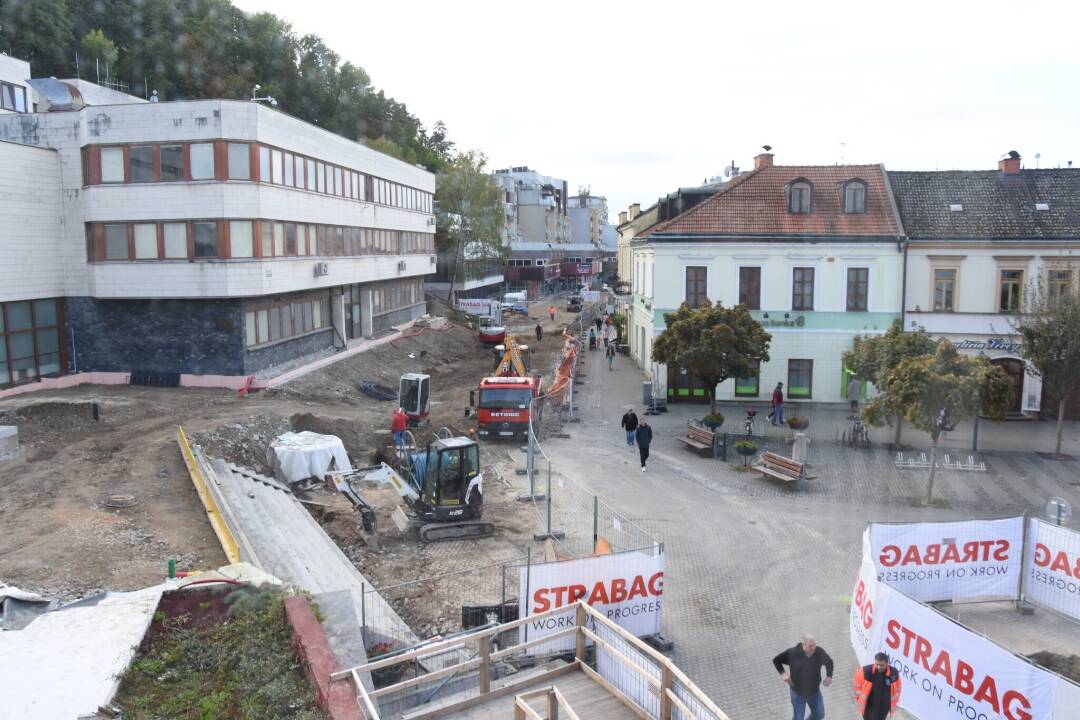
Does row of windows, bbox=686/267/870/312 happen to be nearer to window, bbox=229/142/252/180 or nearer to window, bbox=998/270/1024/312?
window, bbox=998/270/1024/312

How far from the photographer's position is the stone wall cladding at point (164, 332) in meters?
30.4

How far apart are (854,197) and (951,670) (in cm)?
2541

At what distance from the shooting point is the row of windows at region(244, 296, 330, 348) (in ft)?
103

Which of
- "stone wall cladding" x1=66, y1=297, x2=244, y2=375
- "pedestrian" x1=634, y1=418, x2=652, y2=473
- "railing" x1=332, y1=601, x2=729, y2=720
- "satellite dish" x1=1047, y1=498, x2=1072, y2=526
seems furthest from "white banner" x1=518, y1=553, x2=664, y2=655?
"stone wall cladding" x1=66, y1=297, x2=244, y2=375

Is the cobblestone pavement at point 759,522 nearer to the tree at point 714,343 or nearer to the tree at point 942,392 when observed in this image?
the tree at point 942,392

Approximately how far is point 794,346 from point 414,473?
59.0 feet

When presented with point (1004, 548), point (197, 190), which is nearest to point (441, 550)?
point (1004, 548)

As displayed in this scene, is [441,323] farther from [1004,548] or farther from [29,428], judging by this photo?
[1004,548]

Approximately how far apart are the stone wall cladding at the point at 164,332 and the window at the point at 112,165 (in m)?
4.37

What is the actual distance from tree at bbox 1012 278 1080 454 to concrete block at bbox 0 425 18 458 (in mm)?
27593

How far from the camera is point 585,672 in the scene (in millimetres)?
10703

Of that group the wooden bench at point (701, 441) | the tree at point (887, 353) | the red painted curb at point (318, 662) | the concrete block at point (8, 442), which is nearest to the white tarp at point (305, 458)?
the concrete block at point (8, 442)

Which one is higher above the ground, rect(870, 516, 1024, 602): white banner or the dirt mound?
rect(870, 516, 1024, 602): white banner

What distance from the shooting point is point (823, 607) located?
47.1 ft
